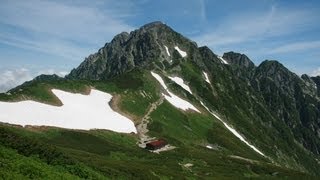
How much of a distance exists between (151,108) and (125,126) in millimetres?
25872

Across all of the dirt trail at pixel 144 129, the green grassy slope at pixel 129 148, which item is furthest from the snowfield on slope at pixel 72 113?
the green grassy slope at pixel 129 148

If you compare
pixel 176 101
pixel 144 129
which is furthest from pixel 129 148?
pixel 176 101

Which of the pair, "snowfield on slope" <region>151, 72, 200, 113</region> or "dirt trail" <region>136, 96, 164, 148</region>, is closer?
"dirt trail" <region>136, 96, 164, 148</region>

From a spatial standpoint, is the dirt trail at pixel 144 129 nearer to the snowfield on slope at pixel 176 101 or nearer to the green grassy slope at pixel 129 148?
the green grassy slope at pixel 129 148

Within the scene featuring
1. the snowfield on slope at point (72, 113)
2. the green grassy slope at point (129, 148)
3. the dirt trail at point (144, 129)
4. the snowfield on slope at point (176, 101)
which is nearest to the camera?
the green grassy slope at point (129, 148)

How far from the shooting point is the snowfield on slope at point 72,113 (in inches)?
4562

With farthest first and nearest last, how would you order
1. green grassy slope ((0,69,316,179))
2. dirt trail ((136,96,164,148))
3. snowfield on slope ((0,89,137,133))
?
dirt trail ((136,96,164,148)), snowfield on slope ((0,89,137,133)), green grassy slope ((0,69,316,179))

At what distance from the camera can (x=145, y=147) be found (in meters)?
126

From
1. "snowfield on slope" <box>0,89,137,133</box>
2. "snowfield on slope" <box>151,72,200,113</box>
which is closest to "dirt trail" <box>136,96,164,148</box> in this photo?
"snowfield on slope" <box>0,89,137,133</box>

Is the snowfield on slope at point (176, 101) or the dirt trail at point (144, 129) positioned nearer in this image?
the dirt trail at point (144, 129)

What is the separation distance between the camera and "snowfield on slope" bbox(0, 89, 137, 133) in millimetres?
115875

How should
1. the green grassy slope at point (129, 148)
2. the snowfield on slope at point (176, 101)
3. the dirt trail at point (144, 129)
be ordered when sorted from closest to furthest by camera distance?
the green grassy slope at point (129, 148)
the dirt trail at point (144, 129)
the snowfield on slope at point (176, 101)

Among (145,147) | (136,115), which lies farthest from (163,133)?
(145,147)

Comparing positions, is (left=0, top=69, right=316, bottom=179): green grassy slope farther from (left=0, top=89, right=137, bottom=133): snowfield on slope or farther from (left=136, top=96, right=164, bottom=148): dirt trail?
(left=0, top=89, right=137, bottom=133): snowfield on slope
